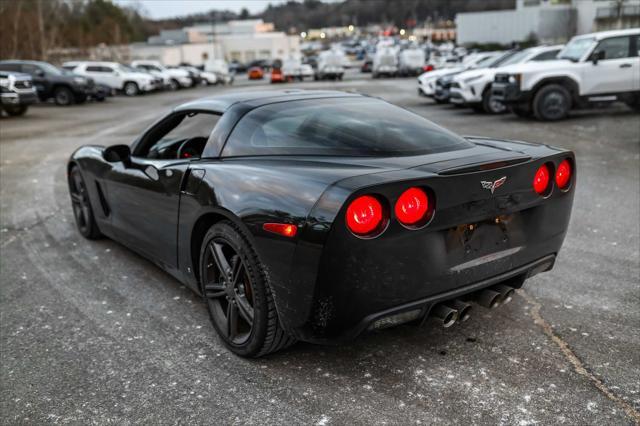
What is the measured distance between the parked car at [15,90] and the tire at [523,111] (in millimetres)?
14805

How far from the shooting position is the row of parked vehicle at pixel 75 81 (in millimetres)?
→ 19297

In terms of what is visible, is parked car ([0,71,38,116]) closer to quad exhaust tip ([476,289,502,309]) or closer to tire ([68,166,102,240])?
tire ([68,166,102,240])

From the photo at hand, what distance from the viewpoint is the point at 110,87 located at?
Answer: 103 feet

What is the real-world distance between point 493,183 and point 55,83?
25.5m

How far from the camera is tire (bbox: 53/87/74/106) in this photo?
25.2 m

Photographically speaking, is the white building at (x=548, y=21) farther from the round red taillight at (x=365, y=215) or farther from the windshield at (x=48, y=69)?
the round red taillight at (x=365, y=215)

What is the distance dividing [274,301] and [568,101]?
12340mm

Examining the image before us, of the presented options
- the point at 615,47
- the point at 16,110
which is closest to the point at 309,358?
the point at 615,47

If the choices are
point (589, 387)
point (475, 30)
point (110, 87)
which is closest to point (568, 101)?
point (589, 387)

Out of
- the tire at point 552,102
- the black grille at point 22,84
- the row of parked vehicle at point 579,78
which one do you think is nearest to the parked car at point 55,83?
the black grille at point 22,84

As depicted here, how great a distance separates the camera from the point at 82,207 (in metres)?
5.60

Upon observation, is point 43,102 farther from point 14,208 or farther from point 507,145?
point 507,145

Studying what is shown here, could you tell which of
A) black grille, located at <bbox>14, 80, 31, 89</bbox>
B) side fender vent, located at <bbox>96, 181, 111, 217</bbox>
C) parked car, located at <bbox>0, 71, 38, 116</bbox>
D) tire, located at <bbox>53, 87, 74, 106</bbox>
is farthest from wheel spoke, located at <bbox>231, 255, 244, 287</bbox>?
tire, located at <bbox>53, 87, 74, 106</bbox>

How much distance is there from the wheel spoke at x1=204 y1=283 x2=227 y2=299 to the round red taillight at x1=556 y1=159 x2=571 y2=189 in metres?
1.97
